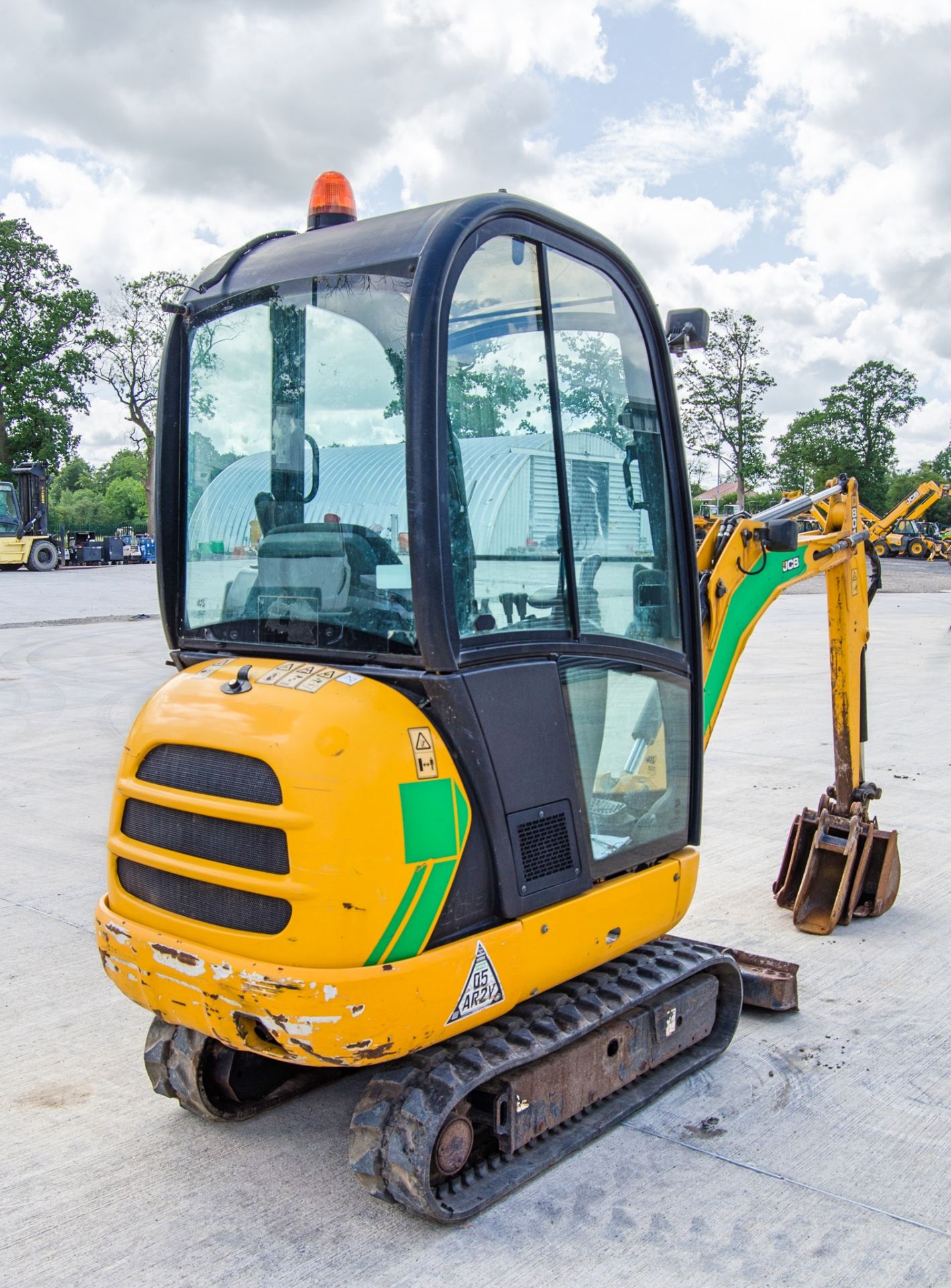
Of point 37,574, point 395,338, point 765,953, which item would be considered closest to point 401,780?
point 395,338

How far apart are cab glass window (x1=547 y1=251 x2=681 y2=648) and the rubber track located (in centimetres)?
105

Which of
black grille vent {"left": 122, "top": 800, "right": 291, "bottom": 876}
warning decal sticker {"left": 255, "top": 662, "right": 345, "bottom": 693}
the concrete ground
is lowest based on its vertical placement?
the concrete ground

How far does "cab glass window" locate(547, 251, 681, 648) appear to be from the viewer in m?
3.25

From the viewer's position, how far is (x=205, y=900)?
9.51ft

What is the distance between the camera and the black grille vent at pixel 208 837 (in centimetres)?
275

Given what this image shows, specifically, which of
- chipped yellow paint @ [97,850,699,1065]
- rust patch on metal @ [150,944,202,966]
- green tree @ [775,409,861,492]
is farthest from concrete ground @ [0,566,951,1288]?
green tree @ [775,409,861,492]

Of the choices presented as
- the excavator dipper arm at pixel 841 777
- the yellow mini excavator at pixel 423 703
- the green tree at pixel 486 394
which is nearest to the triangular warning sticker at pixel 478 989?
the yellow mini excavator at pixel 423 703

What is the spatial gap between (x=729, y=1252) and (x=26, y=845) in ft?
15.6

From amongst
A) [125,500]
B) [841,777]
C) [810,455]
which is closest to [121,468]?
[125,500]

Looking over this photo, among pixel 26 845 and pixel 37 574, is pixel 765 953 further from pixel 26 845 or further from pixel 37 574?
pixel 37 574

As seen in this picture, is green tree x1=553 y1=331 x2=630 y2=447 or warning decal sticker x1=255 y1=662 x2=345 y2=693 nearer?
warning decal sticker x1=255 y1=662 x2=345 y2=693

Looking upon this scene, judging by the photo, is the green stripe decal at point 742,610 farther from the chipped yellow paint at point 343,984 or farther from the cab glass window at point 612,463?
the chipped yellow paint at point 343,984

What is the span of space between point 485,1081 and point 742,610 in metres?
2.28

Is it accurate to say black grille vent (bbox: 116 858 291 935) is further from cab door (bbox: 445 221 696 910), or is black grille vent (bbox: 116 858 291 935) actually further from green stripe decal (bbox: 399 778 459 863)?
cab door (bbox: 445 221 696 910)
